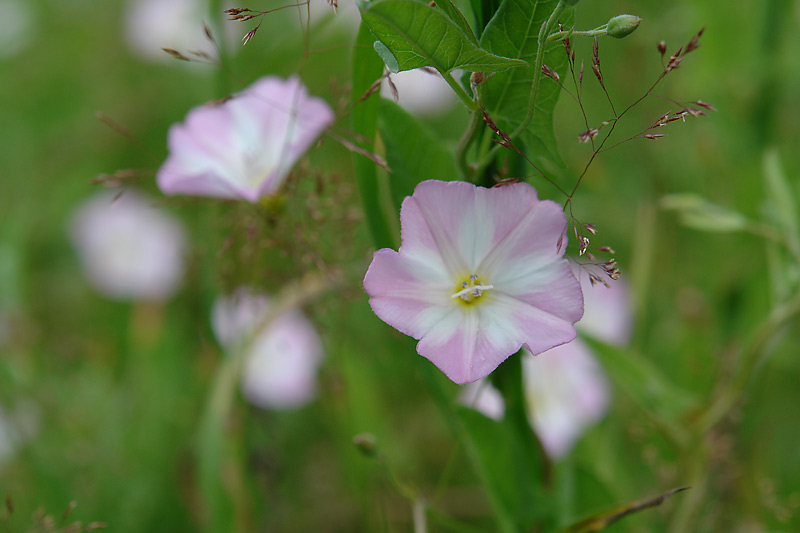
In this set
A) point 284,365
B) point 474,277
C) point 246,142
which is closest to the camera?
point 474,277

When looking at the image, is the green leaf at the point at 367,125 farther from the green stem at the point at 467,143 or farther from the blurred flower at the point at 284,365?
the blurred flower at the point at 284,365

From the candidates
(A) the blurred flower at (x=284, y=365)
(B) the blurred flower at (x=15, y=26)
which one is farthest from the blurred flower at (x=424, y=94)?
(B) the blurred flower at (x=15, y=26)

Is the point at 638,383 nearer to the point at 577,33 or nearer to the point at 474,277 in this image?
the point at 474,277

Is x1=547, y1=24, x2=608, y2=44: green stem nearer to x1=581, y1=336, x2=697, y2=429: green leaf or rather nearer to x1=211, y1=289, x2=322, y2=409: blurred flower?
x1=581, y1=336, x2=697, y2=429: green leaf

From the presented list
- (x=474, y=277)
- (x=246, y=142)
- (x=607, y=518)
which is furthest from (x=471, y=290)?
(x=246, y=142)

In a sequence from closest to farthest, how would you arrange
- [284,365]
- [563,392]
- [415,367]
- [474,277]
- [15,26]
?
[474,277] < [415,367] < [563,392] < [284,365] < [15,26]

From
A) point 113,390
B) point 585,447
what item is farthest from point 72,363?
point 585,447

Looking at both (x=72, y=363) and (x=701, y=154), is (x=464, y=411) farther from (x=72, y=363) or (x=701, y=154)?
(x=72, y=363)
